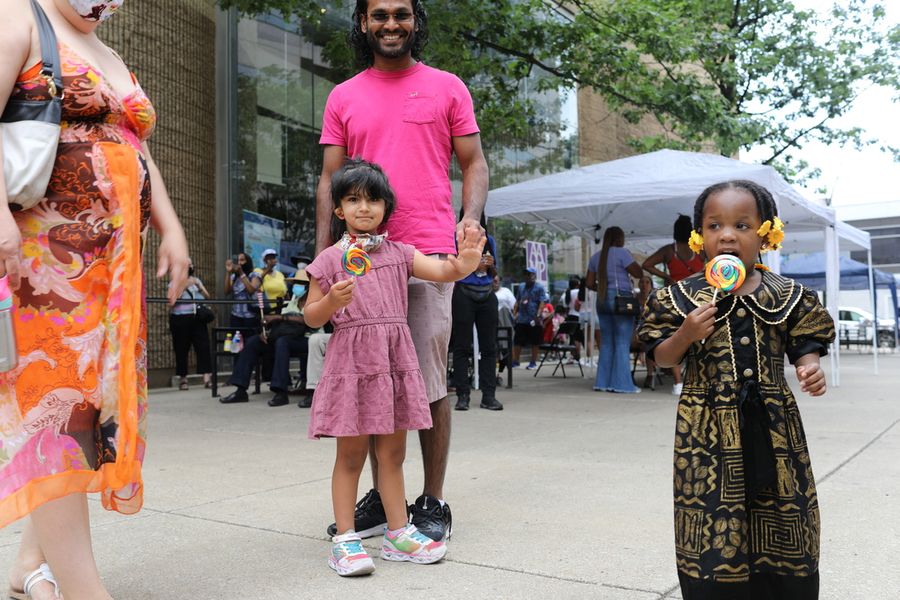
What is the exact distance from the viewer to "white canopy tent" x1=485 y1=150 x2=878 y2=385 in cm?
864

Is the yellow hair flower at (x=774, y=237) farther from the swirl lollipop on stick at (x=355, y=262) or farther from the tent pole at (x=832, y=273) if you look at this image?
the tent pole at (x=832, y=273)

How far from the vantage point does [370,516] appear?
341 cm

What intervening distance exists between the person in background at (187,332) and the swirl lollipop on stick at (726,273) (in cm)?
844

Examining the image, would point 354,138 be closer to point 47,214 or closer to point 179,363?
point 47,214

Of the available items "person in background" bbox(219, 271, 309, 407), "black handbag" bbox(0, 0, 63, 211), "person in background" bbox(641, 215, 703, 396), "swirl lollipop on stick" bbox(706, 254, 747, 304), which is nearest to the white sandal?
"black handbag" bbox(0, 0, 63, 211)

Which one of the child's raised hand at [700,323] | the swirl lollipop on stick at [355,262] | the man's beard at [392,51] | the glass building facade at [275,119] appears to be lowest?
the child's raised hand at [700,323]

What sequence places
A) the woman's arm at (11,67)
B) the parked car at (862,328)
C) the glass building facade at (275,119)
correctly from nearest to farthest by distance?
the woman's arm at (11,67), the glass building facade at (275,119), the parked car at (862,328)

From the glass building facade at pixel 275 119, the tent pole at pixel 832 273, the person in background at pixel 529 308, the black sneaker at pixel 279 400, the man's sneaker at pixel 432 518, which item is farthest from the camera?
the person in background at pixel 529 308

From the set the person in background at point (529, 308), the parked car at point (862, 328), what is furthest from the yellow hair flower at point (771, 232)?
the parked car at point (862, 328)

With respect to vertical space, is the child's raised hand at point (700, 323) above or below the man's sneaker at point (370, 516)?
above

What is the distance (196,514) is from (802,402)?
269 inches

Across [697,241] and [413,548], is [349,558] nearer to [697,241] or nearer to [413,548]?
[413,548]

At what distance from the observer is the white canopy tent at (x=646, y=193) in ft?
28.3

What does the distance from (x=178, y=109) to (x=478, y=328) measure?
5.46 m
